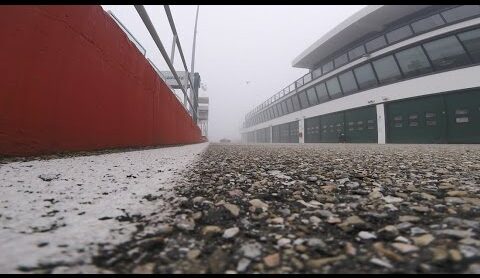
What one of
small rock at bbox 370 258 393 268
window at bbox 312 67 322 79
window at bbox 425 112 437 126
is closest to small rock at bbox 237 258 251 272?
small rock at bbox 370 258 393 268

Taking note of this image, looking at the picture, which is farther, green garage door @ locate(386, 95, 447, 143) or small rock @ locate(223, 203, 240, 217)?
green garage door @ locate(386, 95, 447, 143)

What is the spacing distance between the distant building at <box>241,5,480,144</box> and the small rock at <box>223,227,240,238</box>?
16149mm

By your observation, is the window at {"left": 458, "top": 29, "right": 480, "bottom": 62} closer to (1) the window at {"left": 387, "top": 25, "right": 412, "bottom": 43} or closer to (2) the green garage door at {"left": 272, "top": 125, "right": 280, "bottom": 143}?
(1) the window at {"left": 387, "top": 25, "right": 412, "bottom": 43}

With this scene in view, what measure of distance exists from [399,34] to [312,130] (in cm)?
1150

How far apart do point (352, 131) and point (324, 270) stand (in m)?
21.5

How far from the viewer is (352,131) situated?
20.6 meters

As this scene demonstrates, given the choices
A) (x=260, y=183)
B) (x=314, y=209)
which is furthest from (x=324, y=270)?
(x=260, y=183)

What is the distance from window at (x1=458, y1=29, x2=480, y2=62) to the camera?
12844mm

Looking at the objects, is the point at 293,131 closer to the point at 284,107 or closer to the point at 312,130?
the point at 284,107

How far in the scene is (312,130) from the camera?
26.6m

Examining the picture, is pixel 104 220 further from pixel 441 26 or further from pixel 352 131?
pixel 352 131

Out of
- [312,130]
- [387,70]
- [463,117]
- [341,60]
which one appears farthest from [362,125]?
[312,130]

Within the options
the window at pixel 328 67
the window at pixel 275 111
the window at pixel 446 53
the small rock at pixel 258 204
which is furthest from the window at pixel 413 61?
the window at pixel 275 111

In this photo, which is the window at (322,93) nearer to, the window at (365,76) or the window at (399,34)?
the window at (365,76)
